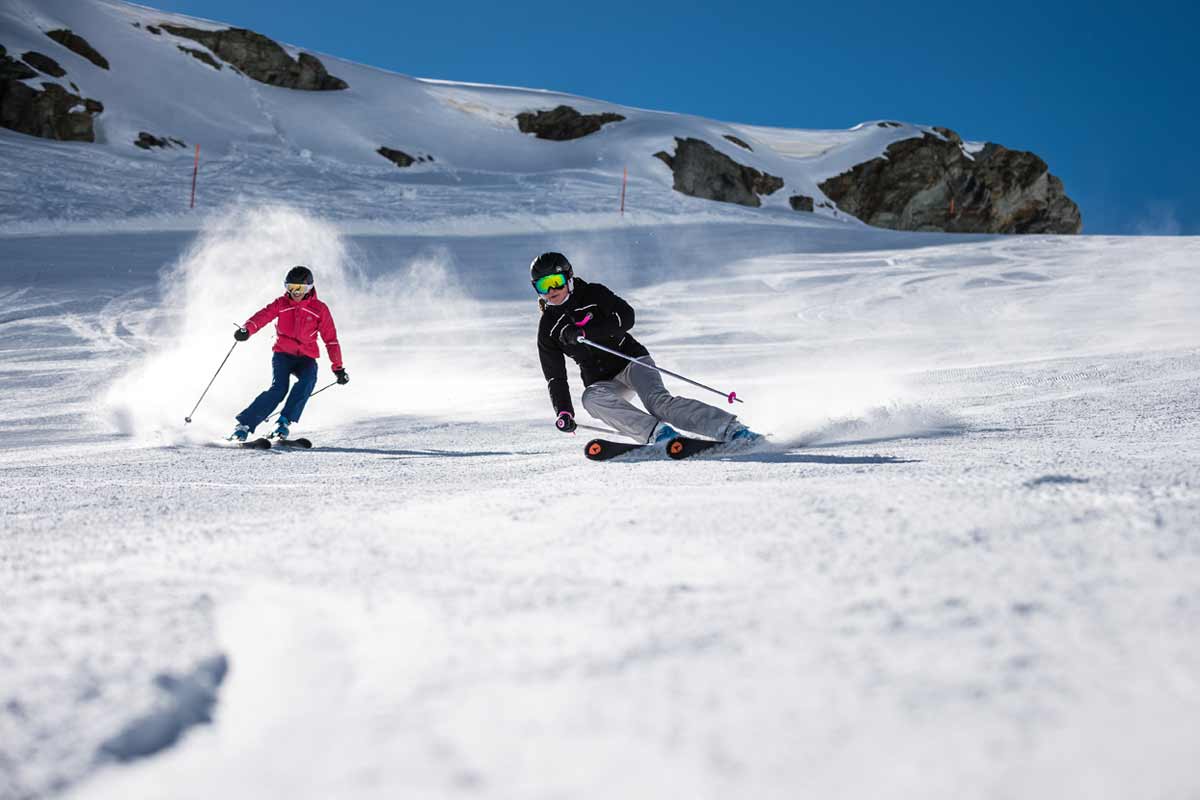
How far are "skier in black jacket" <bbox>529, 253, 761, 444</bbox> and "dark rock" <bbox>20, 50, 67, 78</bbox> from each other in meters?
34.6

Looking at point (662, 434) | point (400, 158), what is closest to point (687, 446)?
point (662, 434)

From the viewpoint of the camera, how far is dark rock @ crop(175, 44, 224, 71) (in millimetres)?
39594

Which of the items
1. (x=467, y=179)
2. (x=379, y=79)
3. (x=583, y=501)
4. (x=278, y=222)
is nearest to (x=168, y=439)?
(x=583, y=501)

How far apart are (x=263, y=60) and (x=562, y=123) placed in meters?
15.3

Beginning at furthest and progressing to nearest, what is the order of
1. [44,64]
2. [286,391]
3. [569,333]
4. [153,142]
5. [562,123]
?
[562,123], [44,64], [153,142], [286,391], [569,333]

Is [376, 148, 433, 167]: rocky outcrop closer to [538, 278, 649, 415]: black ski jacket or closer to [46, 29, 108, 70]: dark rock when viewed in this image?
[46, 29, 108, 70]: dark rock

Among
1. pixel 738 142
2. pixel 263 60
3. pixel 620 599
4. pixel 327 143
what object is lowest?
pixel 620 599

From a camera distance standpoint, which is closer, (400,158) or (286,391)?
Answer: (286,391)

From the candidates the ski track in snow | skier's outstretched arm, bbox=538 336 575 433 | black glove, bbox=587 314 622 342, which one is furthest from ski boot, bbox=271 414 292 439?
black glove, bbox=587 314 622 342

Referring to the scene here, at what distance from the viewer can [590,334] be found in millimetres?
4953

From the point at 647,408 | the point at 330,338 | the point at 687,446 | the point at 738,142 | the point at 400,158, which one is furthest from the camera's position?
the point at 738,142

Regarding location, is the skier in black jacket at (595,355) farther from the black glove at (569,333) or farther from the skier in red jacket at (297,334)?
the skier in red jacket at (297,334)

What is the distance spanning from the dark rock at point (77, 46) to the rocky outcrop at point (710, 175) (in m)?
23.8

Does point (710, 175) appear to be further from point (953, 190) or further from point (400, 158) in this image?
point (953, 190)
